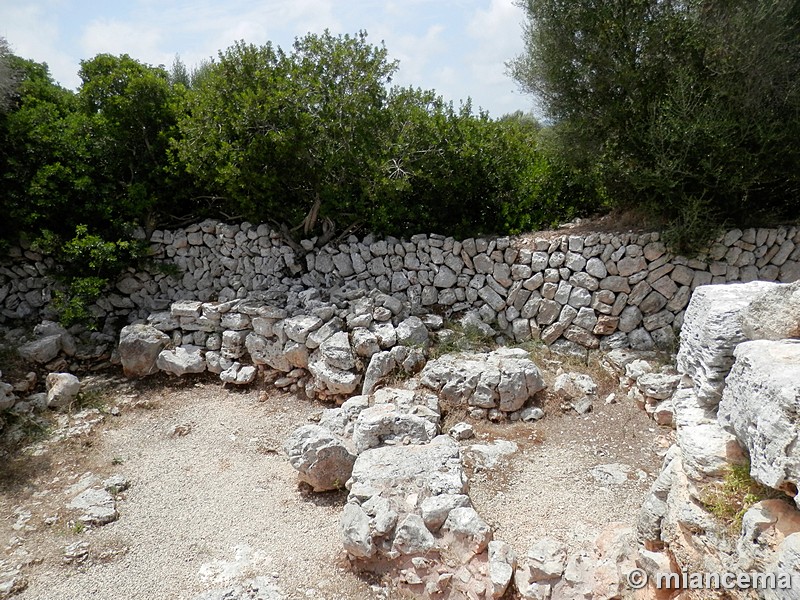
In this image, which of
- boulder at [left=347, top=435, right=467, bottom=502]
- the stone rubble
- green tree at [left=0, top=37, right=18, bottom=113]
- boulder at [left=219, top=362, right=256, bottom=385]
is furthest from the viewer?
green tree at [left=0, top=37, right=18, bottom=113]

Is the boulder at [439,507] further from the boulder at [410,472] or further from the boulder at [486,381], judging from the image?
the boulder at [486,381]

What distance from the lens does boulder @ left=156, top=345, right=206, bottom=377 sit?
9.22m

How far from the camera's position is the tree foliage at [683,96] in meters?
7.36

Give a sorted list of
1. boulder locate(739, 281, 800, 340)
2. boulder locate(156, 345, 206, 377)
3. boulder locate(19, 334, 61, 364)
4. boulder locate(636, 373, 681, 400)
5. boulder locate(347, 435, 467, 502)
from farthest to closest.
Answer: boulder locate(156, 345, 206, 377)
boulder locate(19, 334, 61, 364)
boulder locate(636, 373, 681, 400)
boulder locate(347, 435, 467, 502)
boulder locate(739, 281, 800, 340)

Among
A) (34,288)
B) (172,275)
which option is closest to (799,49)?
(172,275)

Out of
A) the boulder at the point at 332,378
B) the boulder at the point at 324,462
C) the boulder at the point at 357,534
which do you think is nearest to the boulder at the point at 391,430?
the boulder at the point at 324,462

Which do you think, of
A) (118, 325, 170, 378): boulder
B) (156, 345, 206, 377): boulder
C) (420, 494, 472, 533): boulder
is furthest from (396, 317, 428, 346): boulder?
(118, 325, 170, 378): boulder

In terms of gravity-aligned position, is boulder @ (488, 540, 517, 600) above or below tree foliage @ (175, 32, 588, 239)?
below

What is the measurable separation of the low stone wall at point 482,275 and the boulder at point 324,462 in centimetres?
384

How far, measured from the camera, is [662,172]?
313 inches

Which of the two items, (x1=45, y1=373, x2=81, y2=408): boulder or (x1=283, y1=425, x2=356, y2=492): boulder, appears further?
(x1=45, y1=373, x2=81, y2=408): boulder

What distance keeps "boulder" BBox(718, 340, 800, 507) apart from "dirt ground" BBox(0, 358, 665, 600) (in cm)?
251

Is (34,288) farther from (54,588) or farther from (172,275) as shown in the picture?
(54,588)

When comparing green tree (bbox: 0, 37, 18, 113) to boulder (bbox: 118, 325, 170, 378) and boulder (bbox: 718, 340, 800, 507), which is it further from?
boulder (bbox: 718, 340, 800, 507)
